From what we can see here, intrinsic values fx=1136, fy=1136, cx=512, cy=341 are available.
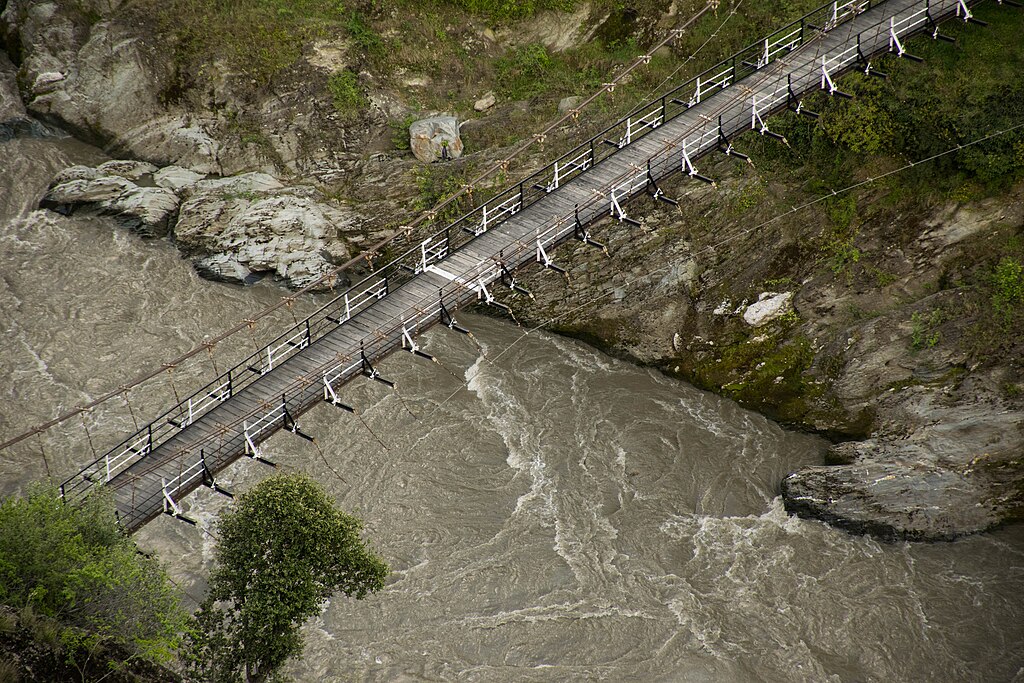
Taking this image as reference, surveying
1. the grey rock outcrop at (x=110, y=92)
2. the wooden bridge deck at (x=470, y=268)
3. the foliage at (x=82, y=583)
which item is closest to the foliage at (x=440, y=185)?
the wooden bridge deck at (x=470, y=268)

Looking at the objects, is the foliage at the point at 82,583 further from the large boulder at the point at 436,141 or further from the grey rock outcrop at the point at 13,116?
the grey rock outcrop at the point at 13,116

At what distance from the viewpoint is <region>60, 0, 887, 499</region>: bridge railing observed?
29047 millimetres

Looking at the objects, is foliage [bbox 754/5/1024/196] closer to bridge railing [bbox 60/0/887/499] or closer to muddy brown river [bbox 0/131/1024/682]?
bridge railing [bbox 60/0/887/499]

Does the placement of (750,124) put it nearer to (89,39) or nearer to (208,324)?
(208,324)

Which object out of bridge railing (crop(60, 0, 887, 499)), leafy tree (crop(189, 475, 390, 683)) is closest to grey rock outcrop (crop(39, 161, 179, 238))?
bridge railing (crop(60, 0, 887, 499))

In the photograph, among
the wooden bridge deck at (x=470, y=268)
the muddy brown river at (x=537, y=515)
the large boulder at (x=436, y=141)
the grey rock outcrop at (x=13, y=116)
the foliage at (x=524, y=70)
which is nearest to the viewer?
the wooden bridge deck at (x=470, y=268)

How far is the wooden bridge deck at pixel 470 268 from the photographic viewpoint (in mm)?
27734

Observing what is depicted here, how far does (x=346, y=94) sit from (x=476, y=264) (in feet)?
42.5

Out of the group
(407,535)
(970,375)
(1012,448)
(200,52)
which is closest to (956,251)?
(970,375)

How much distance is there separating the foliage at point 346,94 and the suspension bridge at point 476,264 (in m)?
8.68

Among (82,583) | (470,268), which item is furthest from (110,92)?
(82,583)

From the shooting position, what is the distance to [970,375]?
1233 inches

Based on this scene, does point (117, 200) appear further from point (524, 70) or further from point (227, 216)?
point (524, 70)

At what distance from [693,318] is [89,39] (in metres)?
24.6
